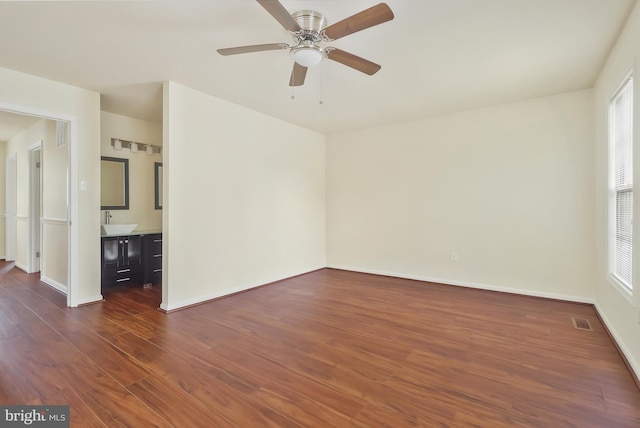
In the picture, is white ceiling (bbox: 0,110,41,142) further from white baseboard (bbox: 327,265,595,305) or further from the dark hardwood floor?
white baseboard (bbox: 327,265,595,305)

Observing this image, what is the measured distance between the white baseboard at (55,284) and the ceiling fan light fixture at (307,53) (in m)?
4.17

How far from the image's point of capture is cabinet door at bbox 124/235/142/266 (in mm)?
4219

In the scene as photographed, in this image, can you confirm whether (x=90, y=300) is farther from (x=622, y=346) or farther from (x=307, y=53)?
(x=622, y=346)

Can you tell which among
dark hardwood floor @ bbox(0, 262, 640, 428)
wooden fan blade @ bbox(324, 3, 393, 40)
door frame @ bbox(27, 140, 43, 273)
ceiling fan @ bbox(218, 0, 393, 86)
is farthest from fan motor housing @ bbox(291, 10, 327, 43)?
door frame @ bbox(27, 140, 43, 273)

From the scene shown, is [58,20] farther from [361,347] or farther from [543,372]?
[543,372]

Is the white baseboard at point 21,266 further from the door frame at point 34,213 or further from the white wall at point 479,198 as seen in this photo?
the white wall at point 479,198

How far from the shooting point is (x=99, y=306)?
3.50 meters

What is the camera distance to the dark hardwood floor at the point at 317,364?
1.69m

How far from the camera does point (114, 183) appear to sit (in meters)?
4.54

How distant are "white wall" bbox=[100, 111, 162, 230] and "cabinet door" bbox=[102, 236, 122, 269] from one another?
65 centimetres

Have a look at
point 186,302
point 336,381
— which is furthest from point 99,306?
point 336,381

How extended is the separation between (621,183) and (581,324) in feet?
4.51

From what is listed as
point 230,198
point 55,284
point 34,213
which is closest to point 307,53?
point 230,198

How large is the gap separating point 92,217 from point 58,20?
2.23 meters
